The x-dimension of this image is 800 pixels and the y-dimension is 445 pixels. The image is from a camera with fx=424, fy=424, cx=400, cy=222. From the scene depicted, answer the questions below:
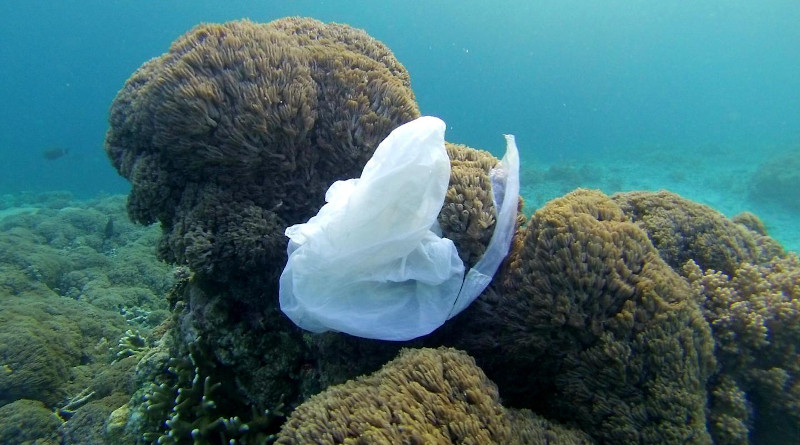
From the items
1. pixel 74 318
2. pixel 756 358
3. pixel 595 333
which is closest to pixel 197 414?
pixel 595 333

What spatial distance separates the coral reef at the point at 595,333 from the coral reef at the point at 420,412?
333mm

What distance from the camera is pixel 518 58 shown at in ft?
434

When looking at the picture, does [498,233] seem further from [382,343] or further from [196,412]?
[196,412]

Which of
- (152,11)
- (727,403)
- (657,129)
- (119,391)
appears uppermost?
(152,11)

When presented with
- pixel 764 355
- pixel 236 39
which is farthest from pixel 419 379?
pixel 236 39

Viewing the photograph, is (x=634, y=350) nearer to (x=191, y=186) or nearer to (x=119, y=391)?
(x=191, y=186)

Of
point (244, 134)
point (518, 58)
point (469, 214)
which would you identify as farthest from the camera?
point (518, 58)

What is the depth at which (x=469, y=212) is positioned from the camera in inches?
117

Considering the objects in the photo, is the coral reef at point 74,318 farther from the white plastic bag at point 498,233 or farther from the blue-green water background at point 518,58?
the blue-green water background at point 518,58

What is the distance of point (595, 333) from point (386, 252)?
140cm

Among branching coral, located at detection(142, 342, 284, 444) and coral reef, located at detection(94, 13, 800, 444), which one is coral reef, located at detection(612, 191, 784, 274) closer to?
coral reef, located at detection(94, 13, 800, 444)

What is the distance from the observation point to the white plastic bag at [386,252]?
8.55ft

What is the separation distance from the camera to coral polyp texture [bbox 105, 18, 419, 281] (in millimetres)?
3262

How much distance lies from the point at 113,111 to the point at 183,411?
2.82 meters
